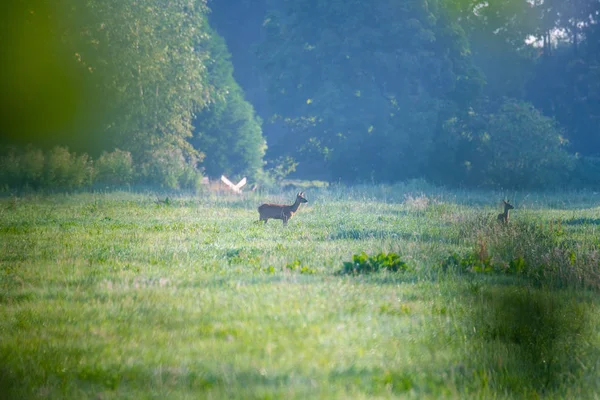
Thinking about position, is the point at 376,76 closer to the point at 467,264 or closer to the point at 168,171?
the point at 168,171

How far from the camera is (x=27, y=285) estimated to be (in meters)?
10.4

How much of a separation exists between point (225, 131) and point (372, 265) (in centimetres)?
4075

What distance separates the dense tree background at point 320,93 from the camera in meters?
35.1

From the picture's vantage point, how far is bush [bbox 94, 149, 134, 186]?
1427 inches

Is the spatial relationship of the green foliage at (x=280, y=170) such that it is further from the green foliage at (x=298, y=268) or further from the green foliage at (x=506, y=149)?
the green foliage at (x=298, y=268)

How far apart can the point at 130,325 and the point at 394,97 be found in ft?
133

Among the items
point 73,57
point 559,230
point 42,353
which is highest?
point 73,57

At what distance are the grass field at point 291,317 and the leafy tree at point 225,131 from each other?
114 ft

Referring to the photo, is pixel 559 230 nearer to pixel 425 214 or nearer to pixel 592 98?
pixel 425 214

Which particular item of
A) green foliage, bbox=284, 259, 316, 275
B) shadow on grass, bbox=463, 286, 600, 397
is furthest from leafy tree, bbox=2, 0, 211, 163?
shadow on grass, bbox=463, 286, 600, 397

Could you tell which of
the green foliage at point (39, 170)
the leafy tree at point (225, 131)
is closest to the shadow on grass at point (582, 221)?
the green foliage at point (39, 170)

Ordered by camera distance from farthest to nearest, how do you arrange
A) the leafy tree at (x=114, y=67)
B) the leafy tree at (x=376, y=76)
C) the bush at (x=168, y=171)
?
1. the leafy tree at (x=376, y=76)
2. the bush at (x=168, y=171)
3. the leafy tree at (x=114, y=67)

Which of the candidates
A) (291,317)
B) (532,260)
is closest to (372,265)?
(532,260)

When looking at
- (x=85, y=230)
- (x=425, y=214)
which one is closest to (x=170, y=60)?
(x=425, y=214)
